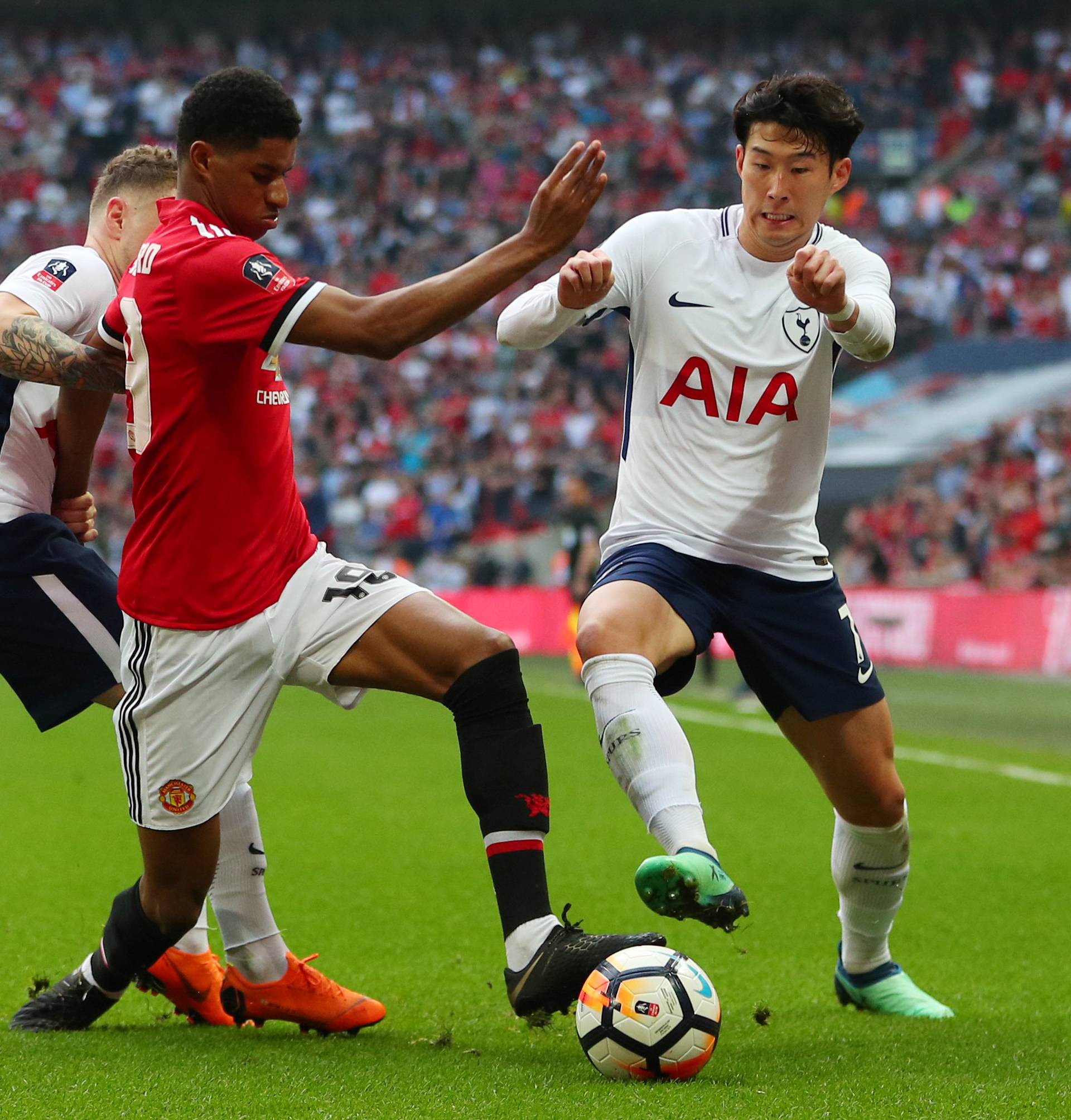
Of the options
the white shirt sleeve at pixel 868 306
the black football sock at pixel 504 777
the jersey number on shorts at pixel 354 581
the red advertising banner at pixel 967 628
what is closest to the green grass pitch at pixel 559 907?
the black football sock at pixel 504 777

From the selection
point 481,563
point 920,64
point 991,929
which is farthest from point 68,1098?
point 920,64

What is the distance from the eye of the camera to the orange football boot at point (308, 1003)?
4.12 metres

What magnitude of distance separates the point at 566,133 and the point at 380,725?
62.9 ft

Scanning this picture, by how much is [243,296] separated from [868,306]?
5.03 feet

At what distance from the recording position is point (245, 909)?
13.8ft

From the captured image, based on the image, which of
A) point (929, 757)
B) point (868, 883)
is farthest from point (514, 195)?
point (868, 883)

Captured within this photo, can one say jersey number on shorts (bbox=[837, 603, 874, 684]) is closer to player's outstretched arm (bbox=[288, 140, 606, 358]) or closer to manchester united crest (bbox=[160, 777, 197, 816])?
player's outstretched arm (bbox=[288, 140, 606, 358])

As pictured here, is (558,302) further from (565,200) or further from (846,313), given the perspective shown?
(846,313)

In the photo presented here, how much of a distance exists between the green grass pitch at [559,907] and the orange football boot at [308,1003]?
0.06 m

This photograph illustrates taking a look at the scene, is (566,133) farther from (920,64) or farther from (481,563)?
(481,563)

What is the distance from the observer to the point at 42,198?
1128 inches

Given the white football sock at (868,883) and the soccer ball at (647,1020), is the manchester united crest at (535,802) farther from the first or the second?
the white football sock at (868,883)

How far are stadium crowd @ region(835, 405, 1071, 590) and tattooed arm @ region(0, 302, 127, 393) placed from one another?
1665 cm

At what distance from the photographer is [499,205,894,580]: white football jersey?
13.9 ft
